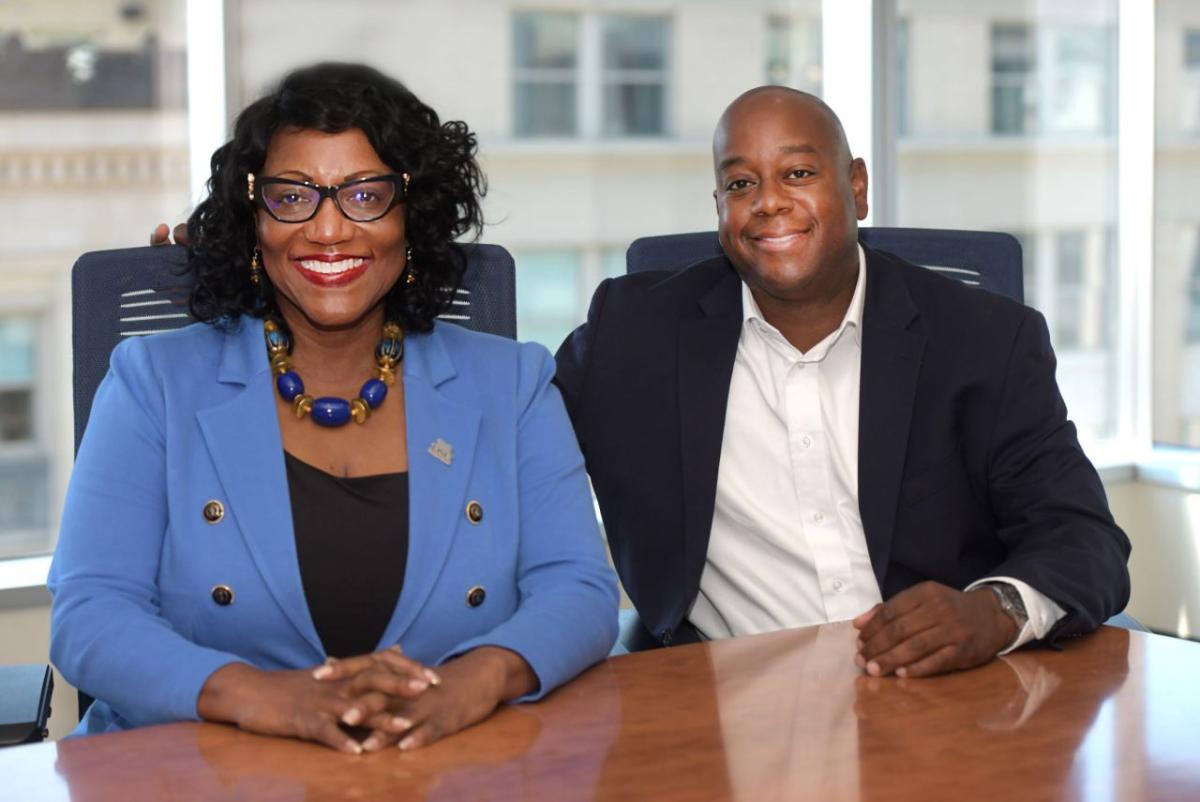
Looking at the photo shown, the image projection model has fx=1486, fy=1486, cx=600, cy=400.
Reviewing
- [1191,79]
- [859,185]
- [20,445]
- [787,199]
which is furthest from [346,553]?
[1191,79]

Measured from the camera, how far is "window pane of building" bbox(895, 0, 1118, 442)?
4.71 m

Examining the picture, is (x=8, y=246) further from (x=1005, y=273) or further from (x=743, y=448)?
(x=1005, y=273)

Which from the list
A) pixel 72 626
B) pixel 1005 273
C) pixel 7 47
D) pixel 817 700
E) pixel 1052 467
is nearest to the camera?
pixel 817 700

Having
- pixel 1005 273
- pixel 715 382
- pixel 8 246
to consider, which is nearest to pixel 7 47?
pixel 8 246

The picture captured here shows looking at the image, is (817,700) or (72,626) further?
(72,626)

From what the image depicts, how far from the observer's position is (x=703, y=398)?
2396 millimetres

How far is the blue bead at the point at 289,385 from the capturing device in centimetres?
203

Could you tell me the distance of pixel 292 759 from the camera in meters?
1.47

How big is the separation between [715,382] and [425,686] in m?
0.98

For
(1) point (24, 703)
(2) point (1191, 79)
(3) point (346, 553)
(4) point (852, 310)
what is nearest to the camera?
(1) point (24, 703)

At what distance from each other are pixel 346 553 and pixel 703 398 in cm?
69

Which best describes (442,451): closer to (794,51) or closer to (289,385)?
(289,385)

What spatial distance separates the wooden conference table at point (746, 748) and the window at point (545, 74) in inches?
101

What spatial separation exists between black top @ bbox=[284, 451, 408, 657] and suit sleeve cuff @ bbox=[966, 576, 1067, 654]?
800mm
